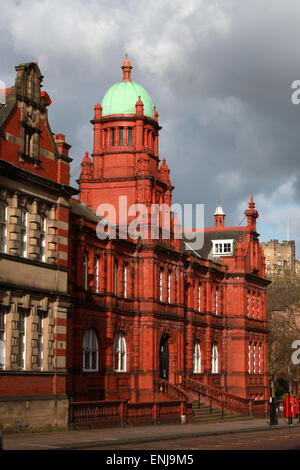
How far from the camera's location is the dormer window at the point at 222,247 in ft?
256

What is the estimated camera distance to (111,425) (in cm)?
4375

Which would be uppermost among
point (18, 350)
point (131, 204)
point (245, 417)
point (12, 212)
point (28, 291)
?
point (131, 204)

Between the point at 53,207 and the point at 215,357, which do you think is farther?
the point at 215,357

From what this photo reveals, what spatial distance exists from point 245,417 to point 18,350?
2744 centimetres

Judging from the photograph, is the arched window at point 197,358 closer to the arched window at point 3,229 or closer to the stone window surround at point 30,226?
the stone window surround at point 30,226

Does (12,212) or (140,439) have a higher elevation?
(12,212)

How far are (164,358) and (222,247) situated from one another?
21.0 metres

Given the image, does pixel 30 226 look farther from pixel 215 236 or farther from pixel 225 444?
pixel 215 236

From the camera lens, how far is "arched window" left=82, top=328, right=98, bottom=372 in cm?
5066

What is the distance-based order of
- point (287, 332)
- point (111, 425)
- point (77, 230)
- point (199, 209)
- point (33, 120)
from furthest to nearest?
point (287, 332) < point (199, 209) < point (77, 230) < point (111, 425) < point (33, 120)

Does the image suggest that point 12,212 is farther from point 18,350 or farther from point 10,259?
point 18,350

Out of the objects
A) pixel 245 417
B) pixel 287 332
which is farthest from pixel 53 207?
pixel 287 332

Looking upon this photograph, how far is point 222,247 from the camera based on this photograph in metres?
78.3

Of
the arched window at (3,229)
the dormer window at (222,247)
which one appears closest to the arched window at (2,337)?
the arched window at (3,229)
